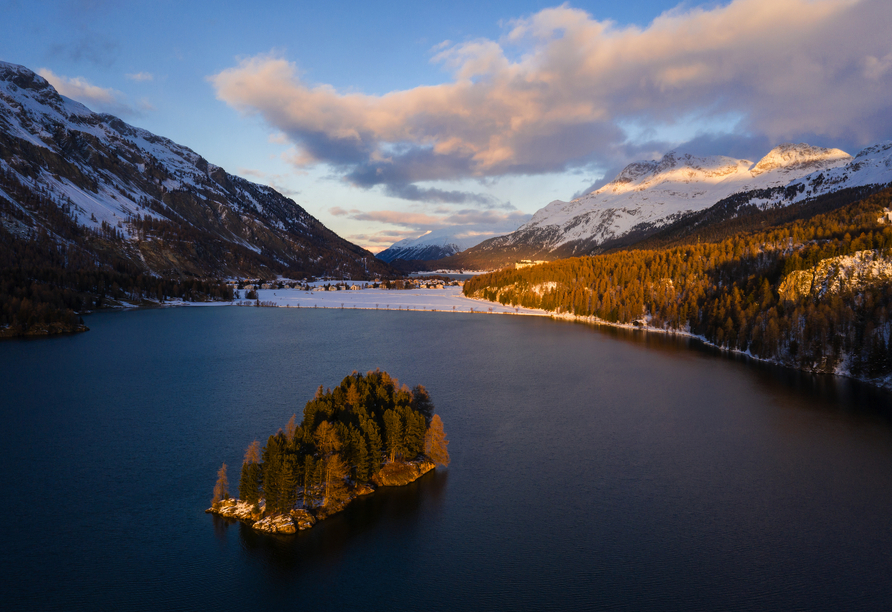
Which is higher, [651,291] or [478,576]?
[651,291]

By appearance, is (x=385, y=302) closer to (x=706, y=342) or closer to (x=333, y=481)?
(x=706, y=342)

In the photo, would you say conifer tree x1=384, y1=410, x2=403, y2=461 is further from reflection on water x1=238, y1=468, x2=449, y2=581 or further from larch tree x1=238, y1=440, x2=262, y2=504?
larch tree x1=238, y1=440, x2=262, y2=504

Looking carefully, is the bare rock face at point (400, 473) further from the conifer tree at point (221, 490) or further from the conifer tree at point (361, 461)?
the conifer tree at point (221, 490)

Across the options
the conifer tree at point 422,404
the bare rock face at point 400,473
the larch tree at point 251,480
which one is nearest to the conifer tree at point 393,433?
the bare rock face at point 400,473

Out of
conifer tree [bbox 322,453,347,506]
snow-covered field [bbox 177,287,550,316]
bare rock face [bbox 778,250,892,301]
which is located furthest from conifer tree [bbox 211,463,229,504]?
snow-covered field [bbox 177,287,550,316]

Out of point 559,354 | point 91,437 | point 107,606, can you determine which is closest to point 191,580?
point 107,606

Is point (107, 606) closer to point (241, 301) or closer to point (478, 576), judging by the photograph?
point (478, 576)
